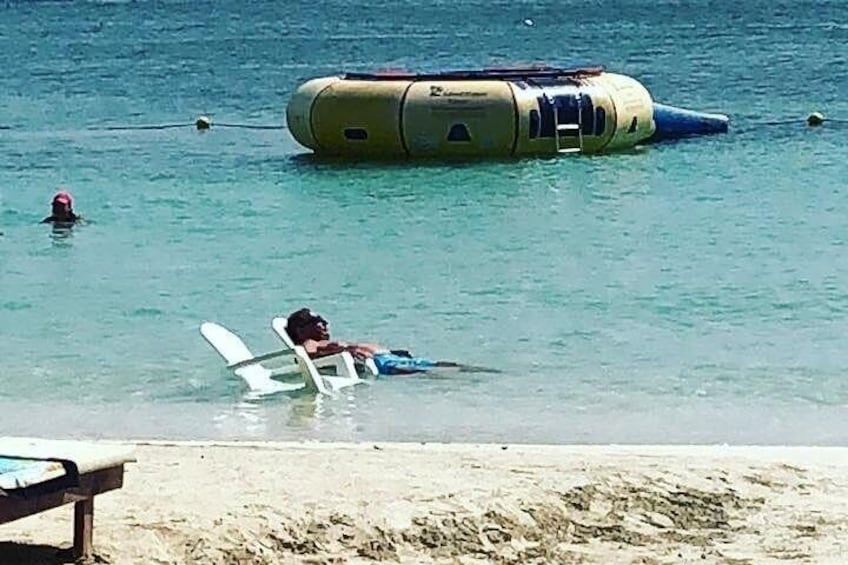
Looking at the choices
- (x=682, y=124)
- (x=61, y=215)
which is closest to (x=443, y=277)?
(x=61, y=215)

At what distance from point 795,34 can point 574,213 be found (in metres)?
38.3

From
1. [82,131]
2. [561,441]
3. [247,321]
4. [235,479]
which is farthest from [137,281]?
[82,131]

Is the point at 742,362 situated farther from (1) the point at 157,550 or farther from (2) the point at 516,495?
(1) the point at 157,550

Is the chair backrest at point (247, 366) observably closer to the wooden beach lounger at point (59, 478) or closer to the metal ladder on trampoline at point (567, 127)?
the wooden beach lounger at point (59, 478)

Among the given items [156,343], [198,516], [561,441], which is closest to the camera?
[198,516]

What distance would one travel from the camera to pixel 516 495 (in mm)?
6508

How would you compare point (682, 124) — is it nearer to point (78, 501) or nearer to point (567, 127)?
point (567, 127)

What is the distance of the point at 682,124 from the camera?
25.3 m

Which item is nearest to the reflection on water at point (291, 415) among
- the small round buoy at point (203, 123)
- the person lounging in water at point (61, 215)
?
the person lounging in water at point (61, 215)

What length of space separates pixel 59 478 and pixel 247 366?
15.6 feet

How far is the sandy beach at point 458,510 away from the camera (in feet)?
19.4

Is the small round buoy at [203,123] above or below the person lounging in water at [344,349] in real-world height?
above

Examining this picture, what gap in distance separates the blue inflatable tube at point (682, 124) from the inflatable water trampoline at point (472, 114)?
2.11 m

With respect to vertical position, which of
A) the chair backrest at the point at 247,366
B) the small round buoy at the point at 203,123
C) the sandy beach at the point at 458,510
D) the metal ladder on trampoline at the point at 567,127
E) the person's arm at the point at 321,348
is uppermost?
the metal ladder on trampoline at the point at 567,127
